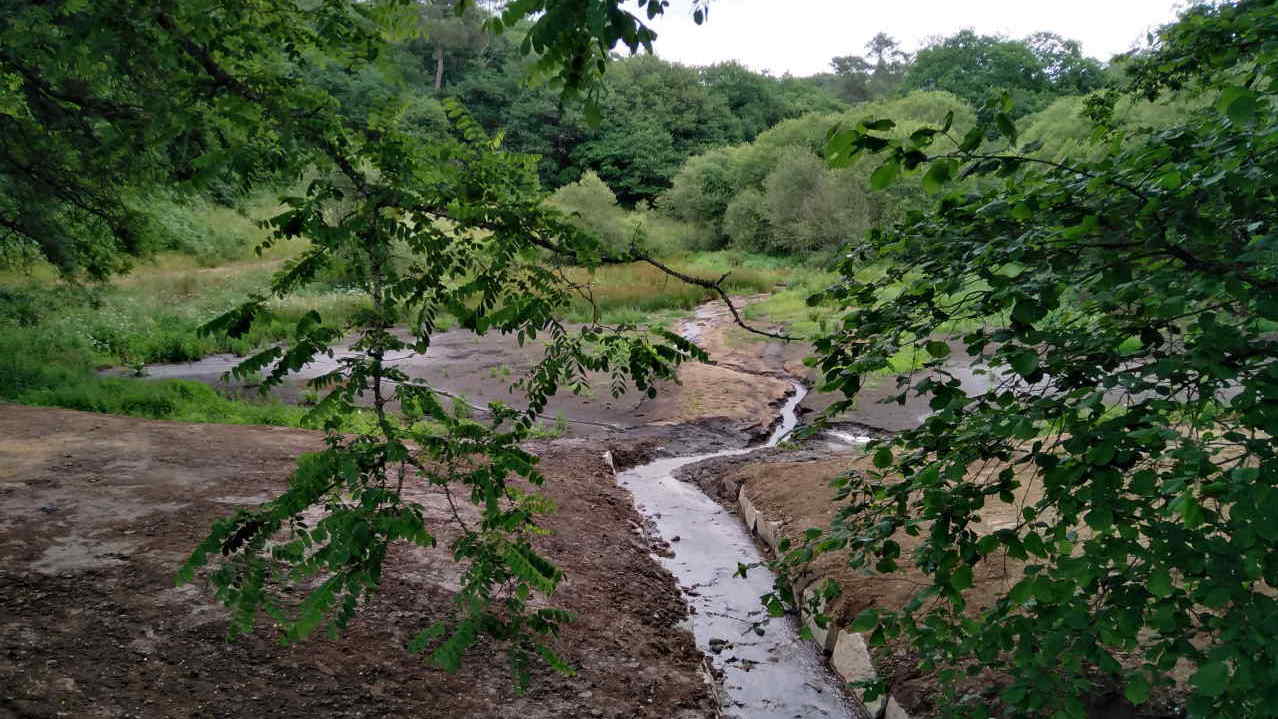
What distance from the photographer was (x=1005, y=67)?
6694 centimetres

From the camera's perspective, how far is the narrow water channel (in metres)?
5.86

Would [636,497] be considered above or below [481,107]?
below

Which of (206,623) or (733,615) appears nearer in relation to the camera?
(206,623)

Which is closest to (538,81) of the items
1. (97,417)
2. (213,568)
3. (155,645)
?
(155,645)

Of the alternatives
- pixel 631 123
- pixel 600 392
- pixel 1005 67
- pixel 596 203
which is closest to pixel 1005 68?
pixel 1005 67

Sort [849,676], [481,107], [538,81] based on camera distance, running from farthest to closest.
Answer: [481,107] → [849,676] → [538,81]

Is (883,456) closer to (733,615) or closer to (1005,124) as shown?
(1005,124)

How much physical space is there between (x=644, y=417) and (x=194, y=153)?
931cm

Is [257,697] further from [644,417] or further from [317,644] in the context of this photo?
[644,417]

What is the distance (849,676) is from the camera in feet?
19.7

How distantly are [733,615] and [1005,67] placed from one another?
72865 millimetres

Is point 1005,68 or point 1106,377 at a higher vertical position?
point 1005,68


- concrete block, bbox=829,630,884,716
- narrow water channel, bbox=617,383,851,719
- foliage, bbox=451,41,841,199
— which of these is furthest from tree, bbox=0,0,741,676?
foliage, bbox=451,41,841,199

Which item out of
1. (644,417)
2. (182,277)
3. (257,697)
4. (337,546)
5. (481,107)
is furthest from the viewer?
(481,107)
